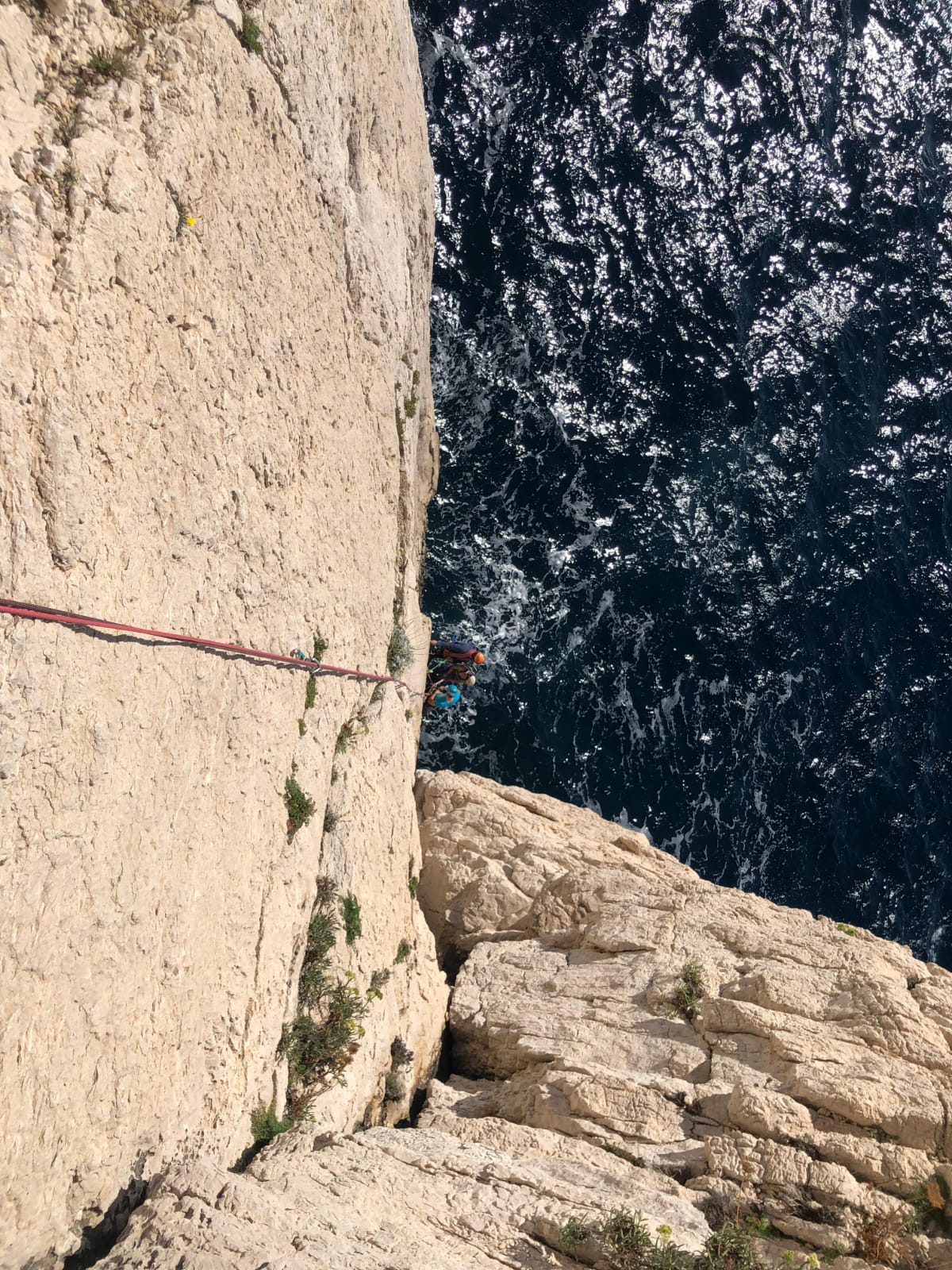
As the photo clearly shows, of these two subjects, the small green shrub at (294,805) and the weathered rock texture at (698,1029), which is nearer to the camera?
the weathered rock texture at (698,1029)

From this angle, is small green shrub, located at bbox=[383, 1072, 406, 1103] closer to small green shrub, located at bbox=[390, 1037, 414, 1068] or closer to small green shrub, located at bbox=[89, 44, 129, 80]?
small green shrub, located at bbox=[390, 1037, 414, 1068]

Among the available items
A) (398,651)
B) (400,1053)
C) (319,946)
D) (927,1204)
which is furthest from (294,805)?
(927,1204)

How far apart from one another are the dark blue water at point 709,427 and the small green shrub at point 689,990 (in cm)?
1005

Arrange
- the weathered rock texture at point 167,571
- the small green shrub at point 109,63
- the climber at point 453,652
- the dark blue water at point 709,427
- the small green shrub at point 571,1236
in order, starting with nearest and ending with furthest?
1. the weathered rock texture at point 167,571
2. the small green shrub at point 109,63
3. the small green shrub at point 571,1236
4. the climber at point 453,652
5. the dark blue water at point 709,427

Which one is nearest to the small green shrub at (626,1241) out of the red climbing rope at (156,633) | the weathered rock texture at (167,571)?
the weathered rock texture at (167,571)

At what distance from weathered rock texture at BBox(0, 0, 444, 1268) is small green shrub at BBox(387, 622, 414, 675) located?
69.9 inches

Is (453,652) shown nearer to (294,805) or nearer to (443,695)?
(443,695)

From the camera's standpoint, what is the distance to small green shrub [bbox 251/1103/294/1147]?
9367 millimetres

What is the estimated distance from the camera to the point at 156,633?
7680 millimetres

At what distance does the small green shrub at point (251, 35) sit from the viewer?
9875 millimetres

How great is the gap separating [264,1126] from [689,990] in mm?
6038

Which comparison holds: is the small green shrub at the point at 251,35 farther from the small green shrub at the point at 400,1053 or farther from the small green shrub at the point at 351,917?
the small green shrub at the point at 400,1053

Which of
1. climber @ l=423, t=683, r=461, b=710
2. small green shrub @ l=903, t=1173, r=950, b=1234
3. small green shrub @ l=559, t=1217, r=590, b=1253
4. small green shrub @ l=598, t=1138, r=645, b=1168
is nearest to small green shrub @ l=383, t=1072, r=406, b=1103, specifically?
small green shrub @ l=598, t=1138, r=645, b=1168

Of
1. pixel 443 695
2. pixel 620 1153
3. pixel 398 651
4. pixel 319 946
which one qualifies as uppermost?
pixel 398 651
